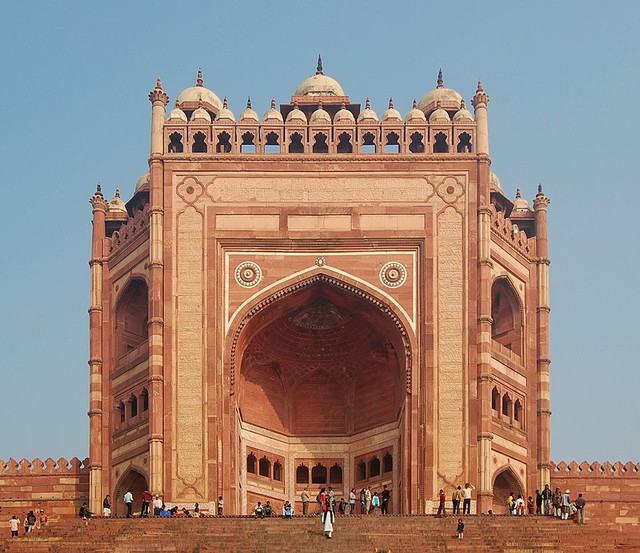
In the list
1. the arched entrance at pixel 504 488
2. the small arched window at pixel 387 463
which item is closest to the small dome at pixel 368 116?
the small arched window at pixel 387 463

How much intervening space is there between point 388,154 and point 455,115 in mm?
2283

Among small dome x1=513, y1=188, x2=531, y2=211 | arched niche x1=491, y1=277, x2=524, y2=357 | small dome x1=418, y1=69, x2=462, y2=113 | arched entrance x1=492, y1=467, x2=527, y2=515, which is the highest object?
small dome x1=418, y1=69, x2=462, y2=113

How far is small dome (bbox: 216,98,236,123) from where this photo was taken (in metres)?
48.2

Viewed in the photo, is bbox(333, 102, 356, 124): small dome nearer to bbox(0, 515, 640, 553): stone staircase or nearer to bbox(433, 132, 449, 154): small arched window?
bbox(433, 132, 449, 154): small arched window

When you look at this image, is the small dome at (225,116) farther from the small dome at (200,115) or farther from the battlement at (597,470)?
the battlement at (597,470)

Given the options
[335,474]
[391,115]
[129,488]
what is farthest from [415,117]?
[129,488]

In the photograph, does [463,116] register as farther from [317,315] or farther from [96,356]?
[96,356]

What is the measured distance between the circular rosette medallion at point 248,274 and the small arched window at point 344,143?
3821mm

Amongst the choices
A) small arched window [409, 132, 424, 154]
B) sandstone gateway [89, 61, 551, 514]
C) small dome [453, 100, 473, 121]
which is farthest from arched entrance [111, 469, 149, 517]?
small dome [453, 100, 473, 121]

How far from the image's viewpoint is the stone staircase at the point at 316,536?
126 feet

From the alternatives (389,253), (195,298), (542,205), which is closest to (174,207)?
(195,298)

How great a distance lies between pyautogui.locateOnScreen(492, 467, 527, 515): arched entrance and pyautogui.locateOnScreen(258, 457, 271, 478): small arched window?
5.90 metres

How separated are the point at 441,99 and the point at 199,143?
7.04 metres

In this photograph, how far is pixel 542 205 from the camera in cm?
5059
